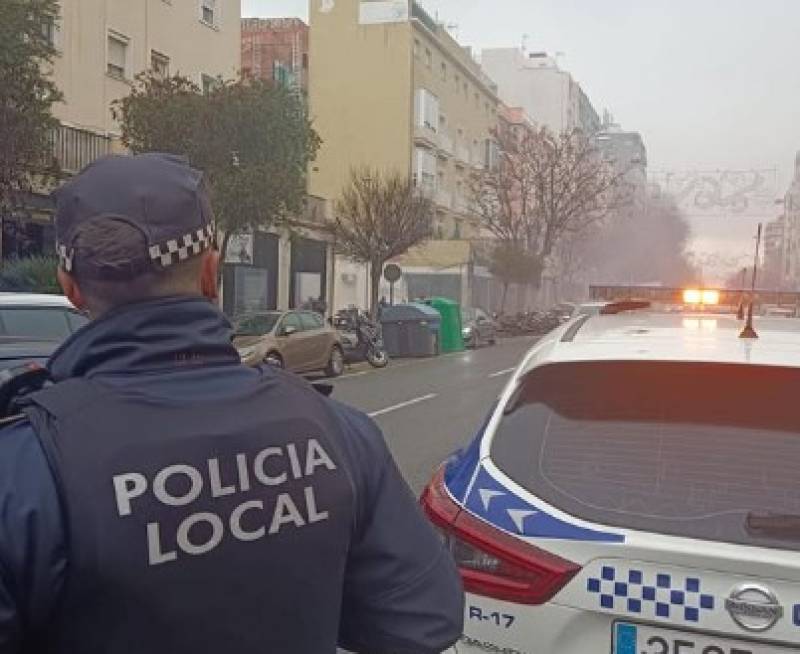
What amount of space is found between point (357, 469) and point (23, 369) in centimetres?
54

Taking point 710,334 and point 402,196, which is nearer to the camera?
point 710,334

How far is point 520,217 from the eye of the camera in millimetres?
51469

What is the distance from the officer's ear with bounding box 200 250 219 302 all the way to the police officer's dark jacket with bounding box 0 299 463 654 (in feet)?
0.16

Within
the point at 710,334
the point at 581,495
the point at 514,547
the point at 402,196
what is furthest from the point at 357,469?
the point at 402,196

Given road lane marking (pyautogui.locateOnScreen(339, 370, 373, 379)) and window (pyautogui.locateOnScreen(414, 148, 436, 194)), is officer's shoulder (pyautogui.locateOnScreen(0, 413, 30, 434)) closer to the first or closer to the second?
road lane marking (pyautogui.locateOnScreen(339, 370, 373, 379))

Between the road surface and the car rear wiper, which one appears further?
the road surface

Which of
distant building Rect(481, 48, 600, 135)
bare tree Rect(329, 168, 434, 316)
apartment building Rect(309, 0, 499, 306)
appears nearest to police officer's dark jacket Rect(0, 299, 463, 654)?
bare tree Rect(329, 168, 434, 316)

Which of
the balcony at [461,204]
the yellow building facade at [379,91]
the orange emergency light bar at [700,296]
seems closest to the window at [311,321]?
the orange emergency light bar at [700,296]

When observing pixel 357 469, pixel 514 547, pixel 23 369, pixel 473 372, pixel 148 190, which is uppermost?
pixel 148 190

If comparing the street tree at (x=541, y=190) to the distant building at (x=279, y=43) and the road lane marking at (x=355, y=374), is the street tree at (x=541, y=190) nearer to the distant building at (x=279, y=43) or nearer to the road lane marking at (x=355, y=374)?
the distant building at (x=279, y=43)

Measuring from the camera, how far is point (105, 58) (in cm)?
2286

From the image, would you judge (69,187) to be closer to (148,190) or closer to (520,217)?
(148,190)

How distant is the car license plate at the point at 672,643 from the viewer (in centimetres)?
218

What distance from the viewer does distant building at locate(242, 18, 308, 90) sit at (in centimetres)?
5109
